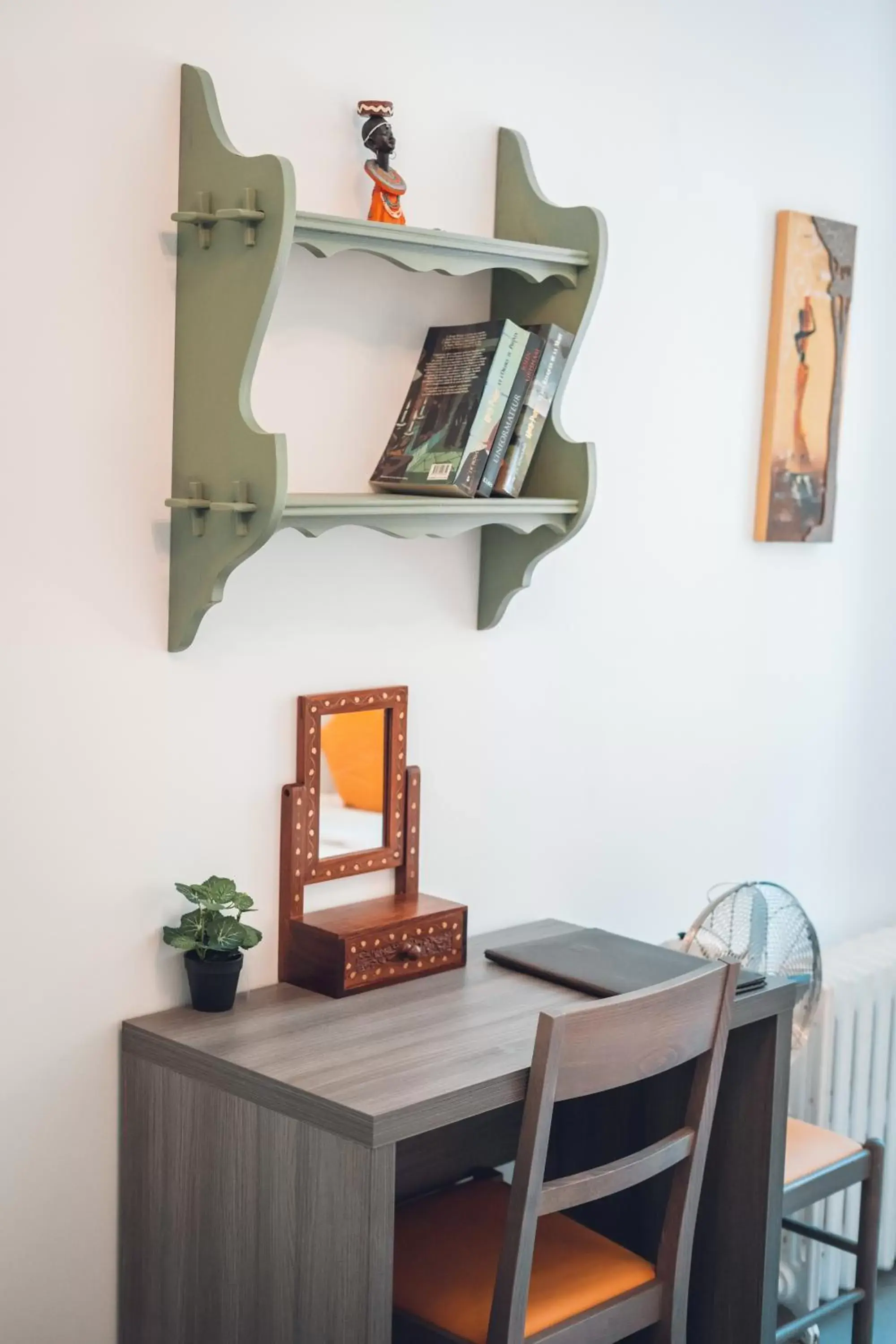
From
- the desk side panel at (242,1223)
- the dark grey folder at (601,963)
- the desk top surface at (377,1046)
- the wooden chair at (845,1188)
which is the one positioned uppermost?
the dark grey folder at (601,963)

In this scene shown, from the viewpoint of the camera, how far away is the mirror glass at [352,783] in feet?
7.36

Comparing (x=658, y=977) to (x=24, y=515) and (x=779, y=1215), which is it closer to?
(x=779, y=1215)

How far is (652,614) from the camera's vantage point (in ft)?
9.05

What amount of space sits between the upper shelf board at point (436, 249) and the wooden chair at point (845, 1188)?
148cm

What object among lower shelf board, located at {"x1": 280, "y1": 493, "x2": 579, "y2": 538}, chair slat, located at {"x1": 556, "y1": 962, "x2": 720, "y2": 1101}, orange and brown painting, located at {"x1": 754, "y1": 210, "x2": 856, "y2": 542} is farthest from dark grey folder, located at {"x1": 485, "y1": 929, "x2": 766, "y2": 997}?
orange and brown painting, located at {"x1": 754, "y1": 210, "x2": 856, "y2": 542}

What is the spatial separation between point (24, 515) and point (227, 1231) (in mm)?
923

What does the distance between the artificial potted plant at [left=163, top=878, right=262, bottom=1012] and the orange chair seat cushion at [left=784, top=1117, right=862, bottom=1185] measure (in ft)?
3.26

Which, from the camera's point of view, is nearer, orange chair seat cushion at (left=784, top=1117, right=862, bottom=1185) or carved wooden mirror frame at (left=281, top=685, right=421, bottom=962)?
carved wooden mirror frame at (left=281, top=685, right=421, bottom=962)

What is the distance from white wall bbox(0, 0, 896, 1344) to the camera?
74.5 inches

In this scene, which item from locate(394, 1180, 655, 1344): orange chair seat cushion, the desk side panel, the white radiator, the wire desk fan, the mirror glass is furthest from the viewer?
the white radiator

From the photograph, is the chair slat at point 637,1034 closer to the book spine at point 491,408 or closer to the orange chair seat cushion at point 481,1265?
the orange chair seat cushion at point 481,1265

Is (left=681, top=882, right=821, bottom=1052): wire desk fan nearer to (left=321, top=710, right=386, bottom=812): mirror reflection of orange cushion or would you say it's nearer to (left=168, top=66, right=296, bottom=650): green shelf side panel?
(left=321, top=710, right=386, bottom=812): mirror reflection of orange cushion

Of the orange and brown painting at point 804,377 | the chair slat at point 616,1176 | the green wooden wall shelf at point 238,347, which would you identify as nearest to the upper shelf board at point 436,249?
the green wooden wall shelf at point 238,347

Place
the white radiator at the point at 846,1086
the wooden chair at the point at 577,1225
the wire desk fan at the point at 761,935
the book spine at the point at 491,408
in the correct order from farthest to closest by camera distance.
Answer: the white radiator at the point at 846,1086 → the wire desk fan at the point at 761,935 → the book spine at the point at 491,408 → the wooden chair at the point at 577,1225
